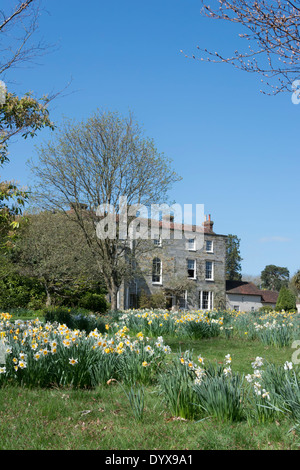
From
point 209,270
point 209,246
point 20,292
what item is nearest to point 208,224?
point 209,246

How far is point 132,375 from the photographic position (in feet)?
18.4

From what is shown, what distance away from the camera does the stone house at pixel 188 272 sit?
34.9 m

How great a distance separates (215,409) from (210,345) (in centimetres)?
577

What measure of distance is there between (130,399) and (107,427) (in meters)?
0.35

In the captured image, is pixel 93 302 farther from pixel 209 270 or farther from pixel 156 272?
pixel 209 270

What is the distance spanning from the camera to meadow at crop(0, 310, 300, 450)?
3.76 metres

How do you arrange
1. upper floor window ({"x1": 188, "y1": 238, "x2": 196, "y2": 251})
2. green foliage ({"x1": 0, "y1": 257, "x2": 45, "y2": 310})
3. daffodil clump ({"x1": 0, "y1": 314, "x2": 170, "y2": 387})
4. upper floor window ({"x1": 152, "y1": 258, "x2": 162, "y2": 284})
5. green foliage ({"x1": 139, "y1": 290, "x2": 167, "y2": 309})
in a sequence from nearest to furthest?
daffodil clump ({"x1": 0, "y1": 314, "x2": 170, "y2": 387})
green foliage ({"x1": 0, "y1": 257, "x2": 45, "y2": 310})
green foliage ({"x1": 139, "y1": 290, "x2": 167, "y2": 309})
upper floor window ({"x1": 152, "y1": 258, "x2": 162, "y2": 284})
upper floor window ({"x1": 188, "y1": 238, "x2": 196, "y2": 251})

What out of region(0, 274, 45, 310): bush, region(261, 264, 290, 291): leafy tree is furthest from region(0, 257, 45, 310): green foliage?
region(261, 264, 290, 291): leafy tree

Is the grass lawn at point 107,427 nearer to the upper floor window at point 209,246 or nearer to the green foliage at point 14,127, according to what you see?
the green foliage at point 14,127

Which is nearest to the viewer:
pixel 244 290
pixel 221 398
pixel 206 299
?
pixel 221 398

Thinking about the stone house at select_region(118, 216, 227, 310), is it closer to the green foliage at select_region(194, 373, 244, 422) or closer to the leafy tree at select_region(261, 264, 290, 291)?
the green foliage at select_region(194, 373, 244, 422)

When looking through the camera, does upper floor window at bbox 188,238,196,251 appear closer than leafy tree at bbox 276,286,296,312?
No

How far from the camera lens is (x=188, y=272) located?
38.2 metres
